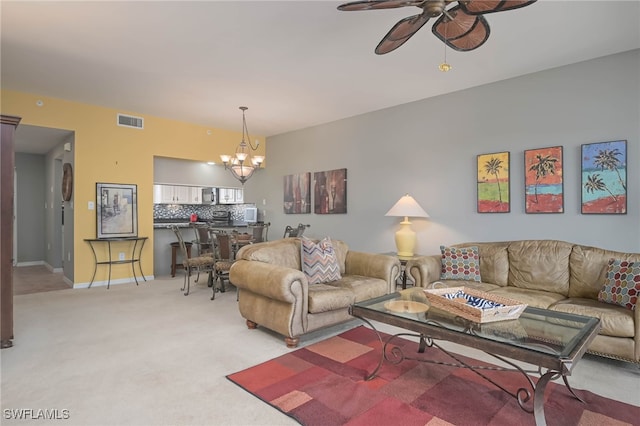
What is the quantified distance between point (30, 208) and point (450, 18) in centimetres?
950

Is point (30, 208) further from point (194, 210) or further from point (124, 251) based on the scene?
point (124, 251)

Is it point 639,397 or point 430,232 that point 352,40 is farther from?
point 639,397

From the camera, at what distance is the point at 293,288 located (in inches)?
120

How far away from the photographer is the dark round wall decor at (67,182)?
579 centimetres

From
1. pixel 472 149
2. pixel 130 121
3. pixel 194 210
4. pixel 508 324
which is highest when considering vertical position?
pixel 130 121

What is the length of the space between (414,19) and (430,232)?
3492mm

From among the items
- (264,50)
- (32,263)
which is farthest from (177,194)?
(264,50)

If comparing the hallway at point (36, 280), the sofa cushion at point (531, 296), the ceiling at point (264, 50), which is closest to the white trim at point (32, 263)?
the hallway at point (36, 280)

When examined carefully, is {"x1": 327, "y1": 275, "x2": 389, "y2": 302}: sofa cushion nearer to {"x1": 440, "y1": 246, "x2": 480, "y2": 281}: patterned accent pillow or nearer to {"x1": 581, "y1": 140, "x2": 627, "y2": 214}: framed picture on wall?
{"x1": 440, "y1": 246, "x2": 480, "y2": 281}: patterned accent pillow

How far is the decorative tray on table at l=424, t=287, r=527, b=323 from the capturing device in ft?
7.25

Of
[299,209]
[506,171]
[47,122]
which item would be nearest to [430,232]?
[506,171]

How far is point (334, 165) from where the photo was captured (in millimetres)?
6465

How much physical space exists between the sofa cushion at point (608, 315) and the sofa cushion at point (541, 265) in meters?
0.52

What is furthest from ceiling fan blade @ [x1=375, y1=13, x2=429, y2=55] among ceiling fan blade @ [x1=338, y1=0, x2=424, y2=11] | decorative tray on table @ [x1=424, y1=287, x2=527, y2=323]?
decorative tray on table @ [x1=424, y1=287, x2=527, y2=323]
